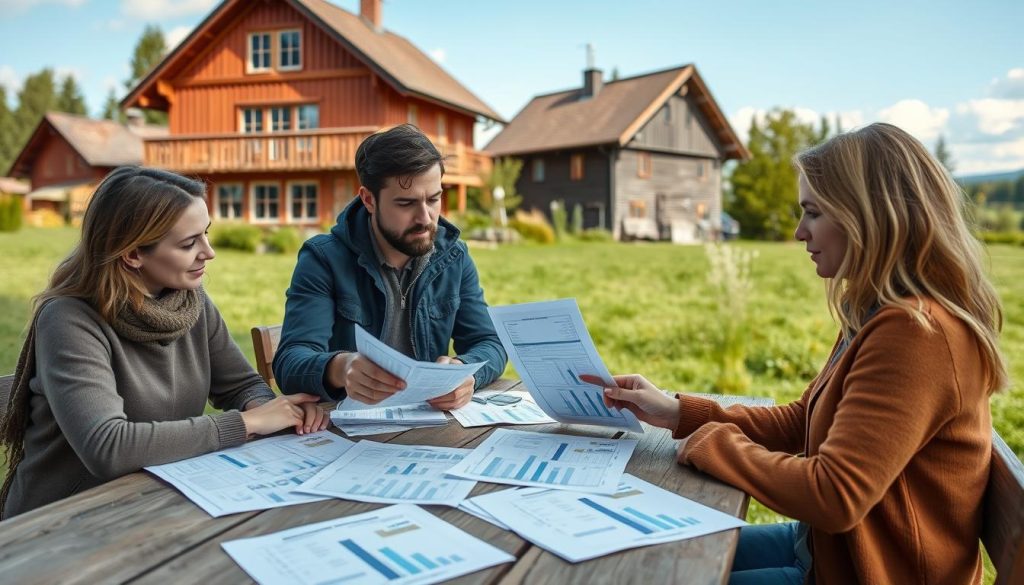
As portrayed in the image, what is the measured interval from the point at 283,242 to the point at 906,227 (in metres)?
15.6

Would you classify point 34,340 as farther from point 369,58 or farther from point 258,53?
point 258,53

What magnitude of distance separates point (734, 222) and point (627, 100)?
11.2 m

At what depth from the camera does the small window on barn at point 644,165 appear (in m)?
27.7

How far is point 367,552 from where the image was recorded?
1.21m

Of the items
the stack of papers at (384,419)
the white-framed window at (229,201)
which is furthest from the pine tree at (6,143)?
the stack of papers at (384,419)

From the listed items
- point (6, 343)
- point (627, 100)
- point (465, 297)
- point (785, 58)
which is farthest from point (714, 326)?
point (627, 100)

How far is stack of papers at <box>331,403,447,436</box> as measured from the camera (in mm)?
2016

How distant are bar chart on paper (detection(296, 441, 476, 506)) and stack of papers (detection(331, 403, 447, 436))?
17cm

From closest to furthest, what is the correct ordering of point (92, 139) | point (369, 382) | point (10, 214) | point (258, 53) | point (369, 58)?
point (369, 382) → point (369, 58) → point (10, 214) → point (258, 53) → point (92, 139)

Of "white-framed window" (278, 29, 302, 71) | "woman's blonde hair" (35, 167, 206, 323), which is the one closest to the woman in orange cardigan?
"woman's blonde hair" (35, 167, 206, 323)

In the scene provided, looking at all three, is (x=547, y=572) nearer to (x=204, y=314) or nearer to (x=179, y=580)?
(x=179, y=580)

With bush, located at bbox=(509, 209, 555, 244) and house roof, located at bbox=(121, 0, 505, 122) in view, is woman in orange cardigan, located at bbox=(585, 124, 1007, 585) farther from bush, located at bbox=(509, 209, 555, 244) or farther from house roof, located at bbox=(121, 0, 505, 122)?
bush, located at bbox=(509, 209, 555, 244)

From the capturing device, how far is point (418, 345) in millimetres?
2781

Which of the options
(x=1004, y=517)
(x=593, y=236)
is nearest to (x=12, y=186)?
(x=593, y=236)
